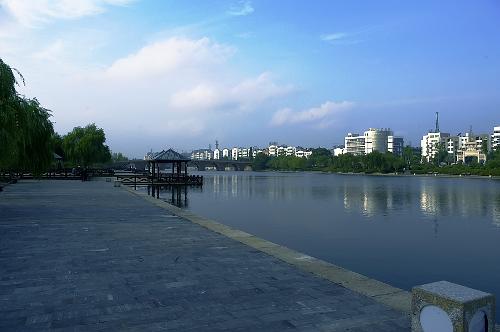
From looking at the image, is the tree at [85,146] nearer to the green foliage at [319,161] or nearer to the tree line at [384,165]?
the tree line at [384,165]

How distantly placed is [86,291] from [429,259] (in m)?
12.7

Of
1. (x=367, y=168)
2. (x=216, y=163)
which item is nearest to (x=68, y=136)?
(x=367, y=168)

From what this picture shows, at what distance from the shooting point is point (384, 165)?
127 m

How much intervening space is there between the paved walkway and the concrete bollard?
1.25m

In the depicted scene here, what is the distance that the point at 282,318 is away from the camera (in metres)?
5.66

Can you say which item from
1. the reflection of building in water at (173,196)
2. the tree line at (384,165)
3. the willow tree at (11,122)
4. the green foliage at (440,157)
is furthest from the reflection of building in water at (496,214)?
the green foliage at (440,157)

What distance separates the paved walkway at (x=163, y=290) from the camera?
554 cm

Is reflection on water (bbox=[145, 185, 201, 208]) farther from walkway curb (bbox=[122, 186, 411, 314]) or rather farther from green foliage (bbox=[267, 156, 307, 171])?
green foliage (bbox=[267, 156, 307, 171])

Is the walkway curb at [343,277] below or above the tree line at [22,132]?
below

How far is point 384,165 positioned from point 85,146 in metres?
88.5

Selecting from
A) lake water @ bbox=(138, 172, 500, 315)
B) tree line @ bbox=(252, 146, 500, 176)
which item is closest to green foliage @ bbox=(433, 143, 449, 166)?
tree line @ bbox=(252, 146, 500, 176)

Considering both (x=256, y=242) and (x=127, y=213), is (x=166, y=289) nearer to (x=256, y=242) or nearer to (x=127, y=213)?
(x=256, y=242)

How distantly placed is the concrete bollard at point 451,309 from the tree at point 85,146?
65.8m

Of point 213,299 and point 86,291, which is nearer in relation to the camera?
point 213,299
